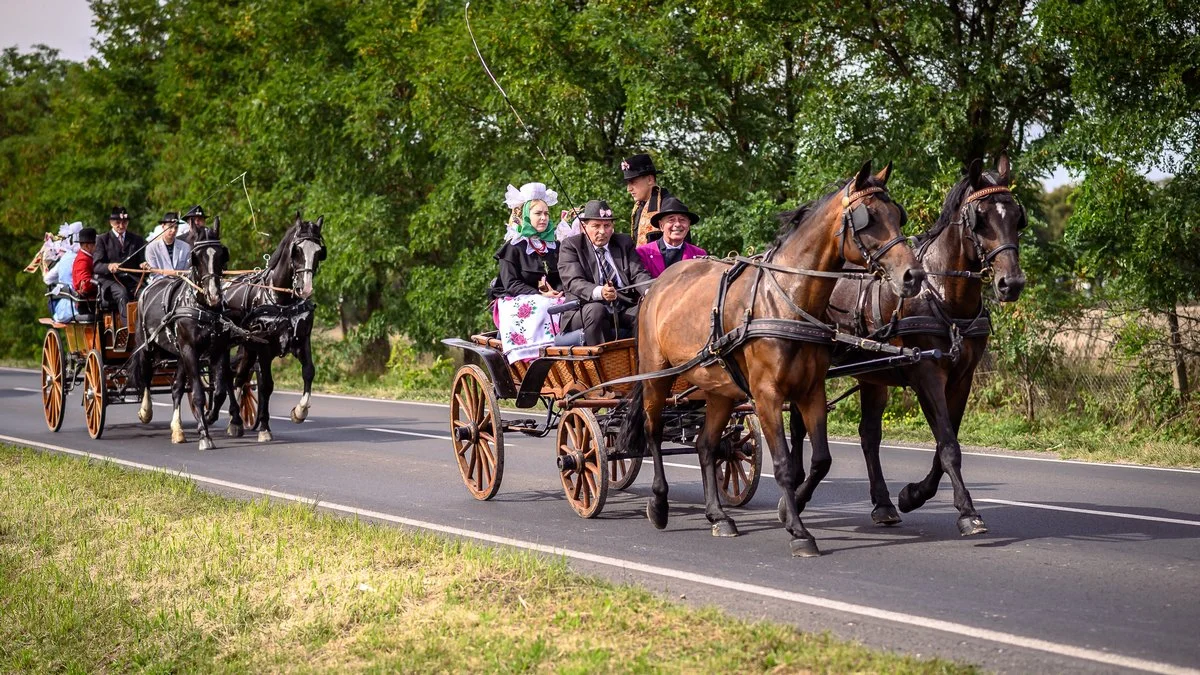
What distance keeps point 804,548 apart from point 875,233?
1.96 metres

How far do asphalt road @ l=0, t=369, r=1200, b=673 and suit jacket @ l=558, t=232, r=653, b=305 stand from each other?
1706 mm

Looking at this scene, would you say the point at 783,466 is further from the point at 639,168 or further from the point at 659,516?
the point at 639,168

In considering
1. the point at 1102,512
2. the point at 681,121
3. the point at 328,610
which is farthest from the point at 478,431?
the point at 681,121

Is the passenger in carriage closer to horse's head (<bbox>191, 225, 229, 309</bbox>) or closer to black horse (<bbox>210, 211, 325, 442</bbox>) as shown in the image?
horse's head (<bbox>191, 225, 229, 309</bbox>)

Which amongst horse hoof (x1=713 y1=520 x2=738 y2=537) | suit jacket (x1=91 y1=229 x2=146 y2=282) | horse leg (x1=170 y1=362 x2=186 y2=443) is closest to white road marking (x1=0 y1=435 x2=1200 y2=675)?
horse hoof (x1=713 y1=520 x2=738 y2=537)

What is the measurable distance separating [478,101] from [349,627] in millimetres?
16069

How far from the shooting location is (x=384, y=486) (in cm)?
1159

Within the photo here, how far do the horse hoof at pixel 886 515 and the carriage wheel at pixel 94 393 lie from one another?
10.2m

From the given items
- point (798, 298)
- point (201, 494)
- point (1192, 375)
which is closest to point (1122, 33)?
point (1192, 375)

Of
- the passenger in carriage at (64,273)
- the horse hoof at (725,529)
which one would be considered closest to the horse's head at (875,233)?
the horse hoof at (725,529)

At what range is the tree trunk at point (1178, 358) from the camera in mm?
14703

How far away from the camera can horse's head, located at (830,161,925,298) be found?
7.46 metres

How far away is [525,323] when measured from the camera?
1053cm

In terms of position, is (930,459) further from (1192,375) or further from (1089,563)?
(1089,563)
